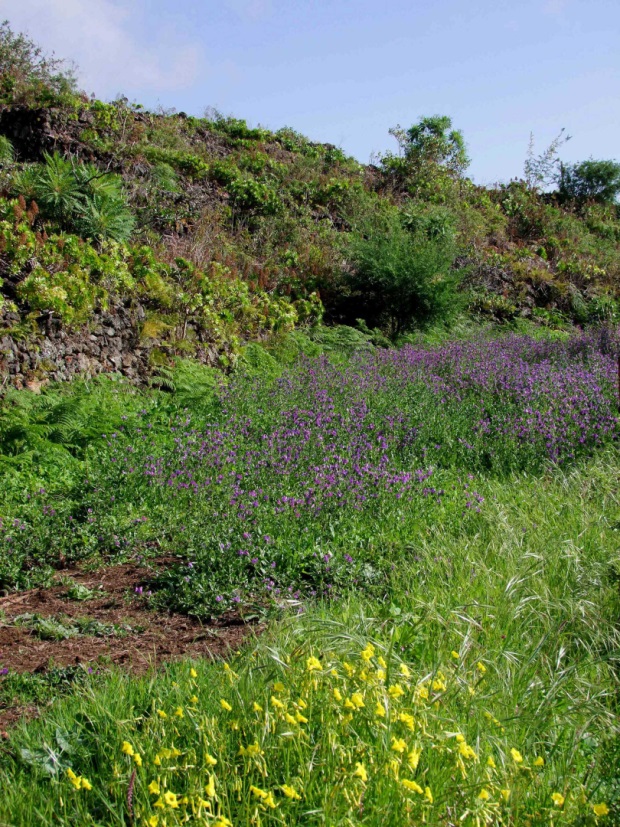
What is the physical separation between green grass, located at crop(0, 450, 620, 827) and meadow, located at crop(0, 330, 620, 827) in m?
0.01

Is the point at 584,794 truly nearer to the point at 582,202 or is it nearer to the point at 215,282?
the point at 215,282

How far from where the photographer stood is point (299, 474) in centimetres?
571

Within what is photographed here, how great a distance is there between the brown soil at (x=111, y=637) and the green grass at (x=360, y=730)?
13.0 inches

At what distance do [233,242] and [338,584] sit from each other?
10.1 metres

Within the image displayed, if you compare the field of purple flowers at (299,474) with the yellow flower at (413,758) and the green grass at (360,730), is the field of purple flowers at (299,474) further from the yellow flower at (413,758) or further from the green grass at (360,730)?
the yellow flower at (413,758)

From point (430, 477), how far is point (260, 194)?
417 inches

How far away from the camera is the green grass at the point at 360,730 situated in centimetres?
223

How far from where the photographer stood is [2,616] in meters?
4.05

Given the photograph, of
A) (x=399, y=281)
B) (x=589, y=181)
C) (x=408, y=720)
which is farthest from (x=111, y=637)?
(x=589, y=181)

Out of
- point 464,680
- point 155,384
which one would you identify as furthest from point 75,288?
point 464,680

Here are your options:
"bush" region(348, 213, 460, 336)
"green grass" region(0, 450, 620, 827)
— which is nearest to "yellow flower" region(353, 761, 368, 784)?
"green grass" region(0, 450, 620, 827)

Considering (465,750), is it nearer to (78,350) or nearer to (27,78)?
(78,350)

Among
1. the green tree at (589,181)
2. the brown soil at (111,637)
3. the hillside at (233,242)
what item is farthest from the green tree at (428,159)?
the brown soil at (111,637)

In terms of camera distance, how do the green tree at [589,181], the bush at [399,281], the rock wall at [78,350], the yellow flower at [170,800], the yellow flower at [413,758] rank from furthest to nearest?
1. the green tree at [589,181]
2. the bush at [399,281]
3. the rock wall at [78,350]
4. the yellow flower at [413,758]
5. the yellow flower at [170,800]
